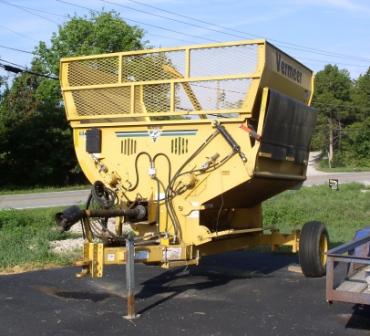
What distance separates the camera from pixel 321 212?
→ 19.1 m

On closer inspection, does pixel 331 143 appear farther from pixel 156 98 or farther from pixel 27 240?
pixel 156 98

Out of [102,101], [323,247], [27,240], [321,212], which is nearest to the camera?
[102,101]

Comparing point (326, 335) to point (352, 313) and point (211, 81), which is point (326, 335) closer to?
point (352, 313)

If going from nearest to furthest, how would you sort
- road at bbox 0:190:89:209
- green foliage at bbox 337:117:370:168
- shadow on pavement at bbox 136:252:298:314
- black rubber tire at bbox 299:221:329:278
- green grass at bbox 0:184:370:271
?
1. shadow on pavement at bbox 136:252:298:314
2. black rubber tire at bbox 299:221:329:278
3. green grass at bbox 0:184:370:271
4. road at bbox 0:190:89:209
5. green foliage at bbox 337:117:370:168

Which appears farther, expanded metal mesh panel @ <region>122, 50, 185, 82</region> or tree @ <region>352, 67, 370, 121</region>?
tree @ <region>352, 67, 370, 121</region>

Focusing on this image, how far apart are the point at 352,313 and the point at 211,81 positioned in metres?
3.24

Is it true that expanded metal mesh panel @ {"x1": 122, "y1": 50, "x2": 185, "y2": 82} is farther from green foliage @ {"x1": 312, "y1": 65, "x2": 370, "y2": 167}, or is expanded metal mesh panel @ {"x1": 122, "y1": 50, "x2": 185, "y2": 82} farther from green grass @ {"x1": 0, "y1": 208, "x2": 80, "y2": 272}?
green foliage @ {"x1": 312, "y1": 65, "x2": 370, "y2": 167}

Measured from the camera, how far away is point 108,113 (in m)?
9.09

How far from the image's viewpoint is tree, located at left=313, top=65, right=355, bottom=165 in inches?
2864

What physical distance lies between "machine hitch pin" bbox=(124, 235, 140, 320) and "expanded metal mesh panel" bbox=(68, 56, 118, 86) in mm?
2691

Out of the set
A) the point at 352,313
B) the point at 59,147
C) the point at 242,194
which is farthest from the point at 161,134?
the point at 59,147

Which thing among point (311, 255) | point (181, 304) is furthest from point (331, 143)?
point (181, 304)

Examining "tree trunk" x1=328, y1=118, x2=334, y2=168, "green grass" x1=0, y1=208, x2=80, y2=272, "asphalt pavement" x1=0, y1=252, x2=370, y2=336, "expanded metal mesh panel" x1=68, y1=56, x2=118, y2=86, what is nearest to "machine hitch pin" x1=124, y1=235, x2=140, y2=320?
"asphalt pavement" x1=0, y1=252, x2=370, y2=336

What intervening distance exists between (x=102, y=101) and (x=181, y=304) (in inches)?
122
